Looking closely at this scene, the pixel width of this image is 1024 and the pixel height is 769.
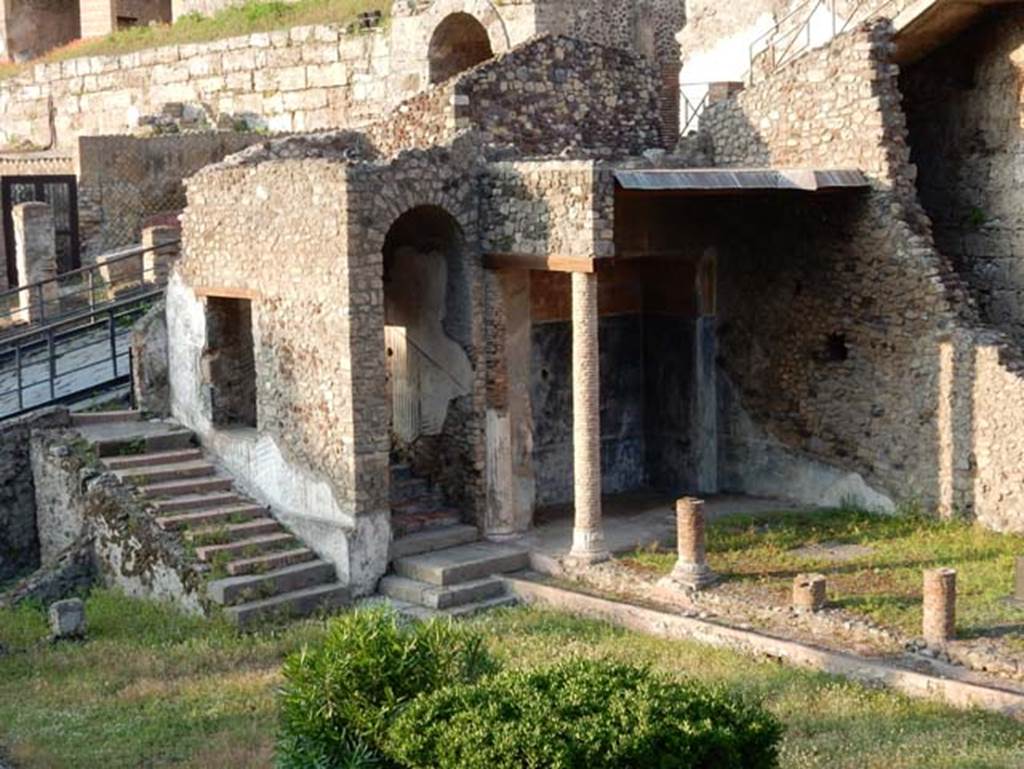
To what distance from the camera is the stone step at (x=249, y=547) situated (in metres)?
15.3

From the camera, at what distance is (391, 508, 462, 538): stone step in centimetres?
1608

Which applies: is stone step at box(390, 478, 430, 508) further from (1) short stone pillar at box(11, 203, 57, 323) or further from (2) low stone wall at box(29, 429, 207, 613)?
(1) short stone pillar at box(11, 203, 57, 323)

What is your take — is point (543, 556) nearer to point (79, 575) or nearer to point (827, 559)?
point (827, 559)

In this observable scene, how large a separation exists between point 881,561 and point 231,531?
21.7 ft

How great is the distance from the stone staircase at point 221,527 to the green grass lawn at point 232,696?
48 cm

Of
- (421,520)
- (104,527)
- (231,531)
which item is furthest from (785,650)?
(104,527)

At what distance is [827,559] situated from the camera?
14977mm

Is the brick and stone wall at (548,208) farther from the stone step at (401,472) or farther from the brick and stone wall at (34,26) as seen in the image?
the brick and stone wall at (34,26)

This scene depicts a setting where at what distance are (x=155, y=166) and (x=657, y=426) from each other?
10.3m

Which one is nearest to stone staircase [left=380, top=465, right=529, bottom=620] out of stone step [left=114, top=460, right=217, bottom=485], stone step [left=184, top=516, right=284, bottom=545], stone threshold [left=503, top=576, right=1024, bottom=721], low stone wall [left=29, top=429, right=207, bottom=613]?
stone threshold [left=503, top=576, right=1024, bottom=721]

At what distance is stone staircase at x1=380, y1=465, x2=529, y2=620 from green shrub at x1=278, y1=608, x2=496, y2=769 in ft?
13.8

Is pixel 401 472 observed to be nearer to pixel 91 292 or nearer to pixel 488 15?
pixel 91 292

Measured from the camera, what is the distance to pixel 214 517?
630 inches

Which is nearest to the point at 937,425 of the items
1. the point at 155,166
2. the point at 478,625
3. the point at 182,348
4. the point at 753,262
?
the point at 753,262
